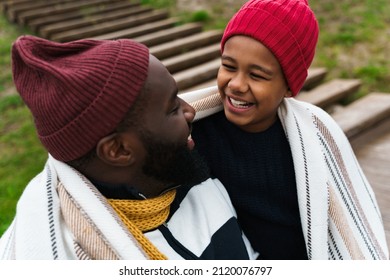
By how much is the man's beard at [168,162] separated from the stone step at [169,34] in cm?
330

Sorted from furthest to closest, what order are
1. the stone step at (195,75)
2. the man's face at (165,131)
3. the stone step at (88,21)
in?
1. the stone step at (88,21)
2. the stone step at (195,75)
3. the man's face at (165,131)

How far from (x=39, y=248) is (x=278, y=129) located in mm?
1081

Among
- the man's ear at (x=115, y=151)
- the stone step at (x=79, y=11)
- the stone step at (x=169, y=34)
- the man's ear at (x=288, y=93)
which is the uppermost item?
the man's ear at (x=115, y=151)

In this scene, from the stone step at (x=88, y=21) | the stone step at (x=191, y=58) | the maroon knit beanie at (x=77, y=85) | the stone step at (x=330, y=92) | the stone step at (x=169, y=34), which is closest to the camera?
the maroon knit beanie at (x=77, y=85)

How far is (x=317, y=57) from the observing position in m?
4.46

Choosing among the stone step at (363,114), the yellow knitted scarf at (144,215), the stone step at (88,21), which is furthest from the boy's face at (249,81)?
the stone step at (88,21)

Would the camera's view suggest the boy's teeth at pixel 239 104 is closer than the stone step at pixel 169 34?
Yes

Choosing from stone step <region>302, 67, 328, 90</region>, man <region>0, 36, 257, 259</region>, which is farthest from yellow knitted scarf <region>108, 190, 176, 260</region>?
stone step <region>302, 67, 328, 90</region>

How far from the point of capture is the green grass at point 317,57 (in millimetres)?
3148

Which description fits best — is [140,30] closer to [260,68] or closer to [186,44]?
[186,44]

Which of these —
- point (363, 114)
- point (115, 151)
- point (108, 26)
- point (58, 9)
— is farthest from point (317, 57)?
point (115, 151)

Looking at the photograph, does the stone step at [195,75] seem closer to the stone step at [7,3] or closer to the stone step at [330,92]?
the stone step at [330,92]

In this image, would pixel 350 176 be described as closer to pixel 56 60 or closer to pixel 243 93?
pixel 243 93

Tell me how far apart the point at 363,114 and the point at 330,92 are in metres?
0.38
